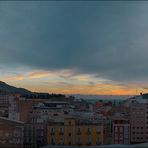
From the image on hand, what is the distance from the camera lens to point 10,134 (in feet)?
72.4

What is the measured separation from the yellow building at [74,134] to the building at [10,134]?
207 cm

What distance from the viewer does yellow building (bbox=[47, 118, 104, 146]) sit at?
2392 centimetres

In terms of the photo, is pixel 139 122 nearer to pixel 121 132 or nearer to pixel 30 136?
pixel 121 132

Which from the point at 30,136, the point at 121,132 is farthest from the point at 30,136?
the point at 121,132

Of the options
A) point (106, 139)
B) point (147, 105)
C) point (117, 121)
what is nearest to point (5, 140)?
point (106, 139)

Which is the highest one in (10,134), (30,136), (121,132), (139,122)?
(139,122)

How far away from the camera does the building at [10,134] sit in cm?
2161

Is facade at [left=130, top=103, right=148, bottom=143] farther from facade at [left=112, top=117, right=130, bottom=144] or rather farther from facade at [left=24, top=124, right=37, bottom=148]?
facade at [left=24, top=124, right=37, bottom=148]

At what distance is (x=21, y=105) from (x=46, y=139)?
48.4 ft

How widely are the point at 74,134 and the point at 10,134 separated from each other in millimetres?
3830

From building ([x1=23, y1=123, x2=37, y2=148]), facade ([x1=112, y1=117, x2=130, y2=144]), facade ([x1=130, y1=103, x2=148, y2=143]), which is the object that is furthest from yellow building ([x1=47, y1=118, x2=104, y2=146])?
facade ([x1=130, y1=103, x2=148, y2=143])

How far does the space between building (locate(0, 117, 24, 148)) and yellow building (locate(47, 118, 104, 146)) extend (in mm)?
2075

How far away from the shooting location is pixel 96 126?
2420 cm

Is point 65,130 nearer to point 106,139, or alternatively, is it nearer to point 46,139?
point 46,139
